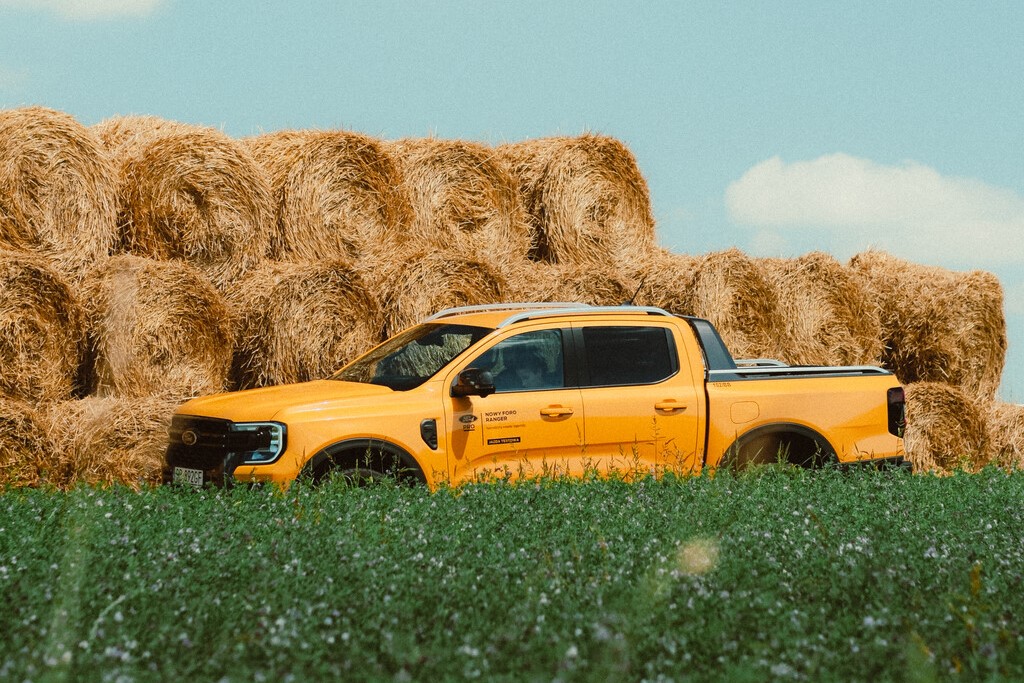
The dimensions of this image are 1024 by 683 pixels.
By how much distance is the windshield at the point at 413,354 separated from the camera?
31.1 ft

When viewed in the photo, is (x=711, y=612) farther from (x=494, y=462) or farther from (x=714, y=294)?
(x=714, y=294)

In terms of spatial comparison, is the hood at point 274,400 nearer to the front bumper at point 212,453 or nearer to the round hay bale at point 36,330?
the front bumper at point 212,453

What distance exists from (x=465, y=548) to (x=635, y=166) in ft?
31.8

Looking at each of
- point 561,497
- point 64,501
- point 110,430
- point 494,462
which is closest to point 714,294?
point 494,462

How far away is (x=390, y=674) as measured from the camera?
4383 mm

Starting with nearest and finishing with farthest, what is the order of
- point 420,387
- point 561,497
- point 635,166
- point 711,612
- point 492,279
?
point 711,612 < point 561,497 < point 420,387 < point 492,279 < point 635,166

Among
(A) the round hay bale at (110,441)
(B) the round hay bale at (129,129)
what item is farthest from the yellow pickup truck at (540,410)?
(B) the round hay bale at (129,129)

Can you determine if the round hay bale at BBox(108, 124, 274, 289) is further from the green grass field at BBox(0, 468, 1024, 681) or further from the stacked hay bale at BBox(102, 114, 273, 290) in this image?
the green grass field at BBox(0, 468, 1024, 681)

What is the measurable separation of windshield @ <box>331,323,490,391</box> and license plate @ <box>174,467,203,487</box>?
5.41 ft

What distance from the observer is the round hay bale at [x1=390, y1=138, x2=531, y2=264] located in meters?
13.5

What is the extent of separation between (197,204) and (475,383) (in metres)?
5.03

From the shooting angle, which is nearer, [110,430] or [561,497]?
[561,497]

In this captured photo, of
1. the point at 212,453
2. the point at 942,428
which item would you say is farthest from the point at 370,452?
the point at 942,428

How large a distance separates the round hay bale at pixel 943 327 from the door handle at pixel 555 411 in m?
7.61
